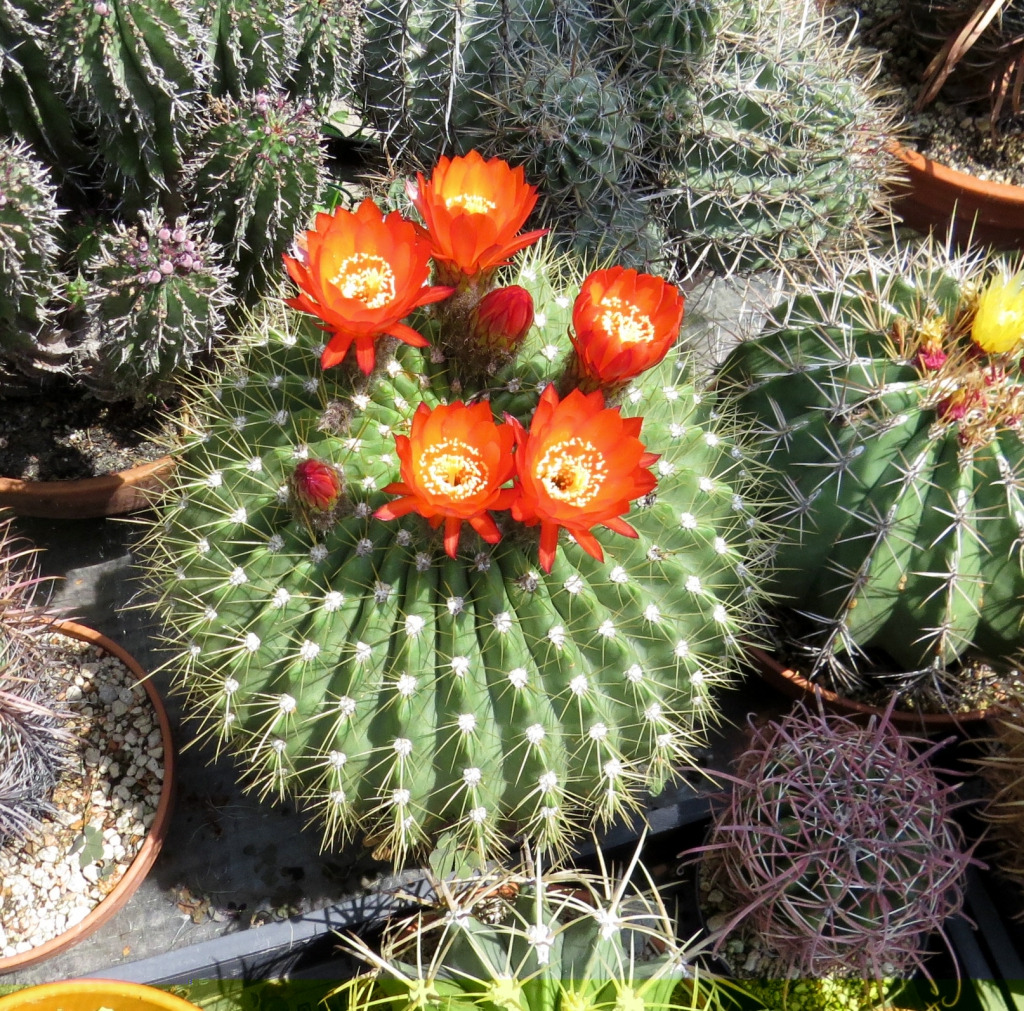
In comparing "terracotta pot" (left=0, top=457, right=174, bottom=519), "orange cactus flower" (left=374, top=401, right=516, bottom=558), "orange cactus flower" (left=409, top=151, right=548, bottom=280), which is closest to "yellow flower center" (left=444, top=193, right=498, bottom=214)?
"orange cactus flower" (left=409, top=151, right=548, bottom=280)

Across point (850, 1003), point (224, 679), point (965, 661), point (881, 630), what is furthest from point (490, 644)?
point (965, 661)

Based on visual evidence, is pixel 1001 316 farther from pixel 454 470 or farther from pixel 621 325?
pixel 454 470

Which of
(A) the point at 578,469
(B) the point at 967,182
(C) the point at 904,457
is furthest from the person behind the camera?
(B) the point at 967,182

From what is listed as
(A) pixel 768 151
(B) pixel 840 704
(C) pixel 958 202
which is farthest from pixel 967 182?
(B) pixel 840 704

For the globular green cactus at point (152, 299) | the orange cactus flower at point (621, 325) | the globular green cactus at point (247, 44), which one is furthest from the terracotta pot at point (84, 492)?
the orange cactus flower at point (621, 325)

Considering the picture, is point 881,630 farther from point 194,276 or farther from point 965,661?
point 194,276

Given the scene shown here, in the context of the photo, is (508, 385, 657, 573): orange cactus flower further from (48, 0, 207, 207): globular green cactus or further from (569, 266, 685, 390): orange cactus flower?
(48, 0, 207, 207): globular green cactus
